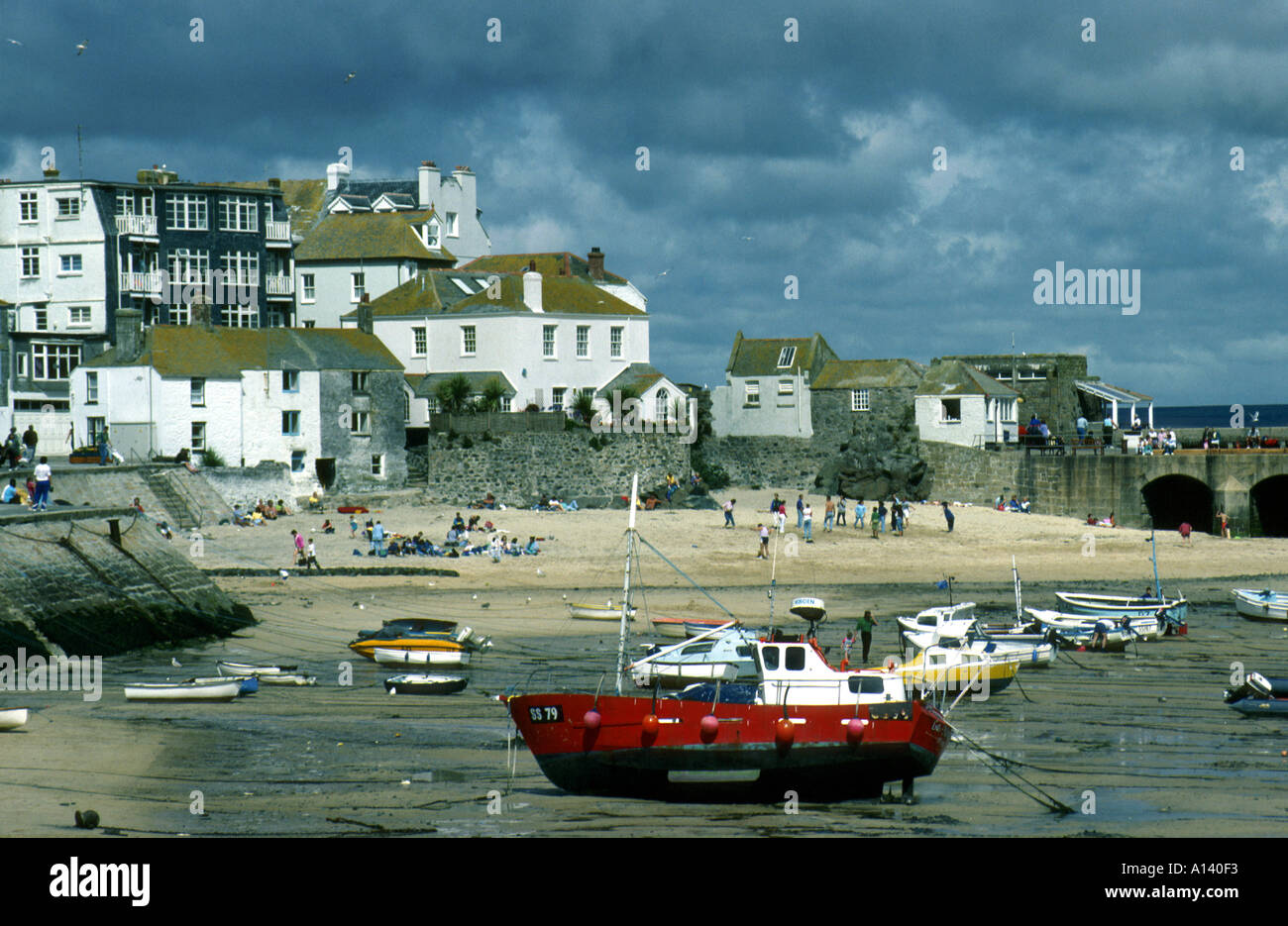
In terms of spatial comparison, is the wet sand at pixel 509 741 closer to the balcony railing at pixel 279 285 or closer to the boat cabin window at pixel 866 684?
the boat cabin window at pixel 866 684

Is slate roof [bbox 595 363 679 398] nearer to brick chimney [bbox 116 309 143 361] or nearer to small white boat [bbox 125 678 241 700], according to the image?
brick chimney [bbox 116 309 143 361]

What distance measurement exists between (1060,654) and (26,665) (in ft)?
68.9

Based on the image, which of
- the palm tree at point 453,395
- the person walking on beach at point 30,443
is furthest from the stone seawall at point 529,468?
the person walking on beach at point 30,443

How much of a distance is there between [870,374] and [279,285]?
2713 centimetres

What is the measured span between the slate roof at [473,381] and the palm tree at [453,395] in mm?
724

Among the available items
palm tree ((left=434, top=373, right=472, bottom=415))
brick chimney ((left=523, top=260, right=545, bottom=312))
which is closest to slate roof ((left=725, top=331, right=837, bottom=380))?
brick chimney ((left=523, top=260, right=545, bottom=312))

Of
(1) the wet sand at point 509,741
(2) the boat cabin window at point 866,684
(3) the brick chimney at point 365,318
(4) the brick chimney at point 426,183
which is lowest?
(1) the wet sand at point 509,741

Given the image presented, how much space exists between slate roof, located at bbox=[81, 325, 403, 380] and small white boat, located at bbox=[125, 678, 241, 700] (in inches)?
1163

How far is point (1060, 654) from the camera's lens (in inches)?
1277

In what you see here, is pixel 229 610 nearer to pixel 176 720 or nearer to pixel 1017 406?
pixel 176 720

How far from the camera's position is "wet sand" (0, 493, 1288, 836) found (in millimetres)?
17875

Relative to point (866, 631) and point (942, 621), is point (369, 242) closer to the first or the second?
point (942, 621)

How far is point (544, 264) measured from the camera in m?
76.4

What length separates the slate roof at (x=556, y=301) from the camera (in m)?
62.9
